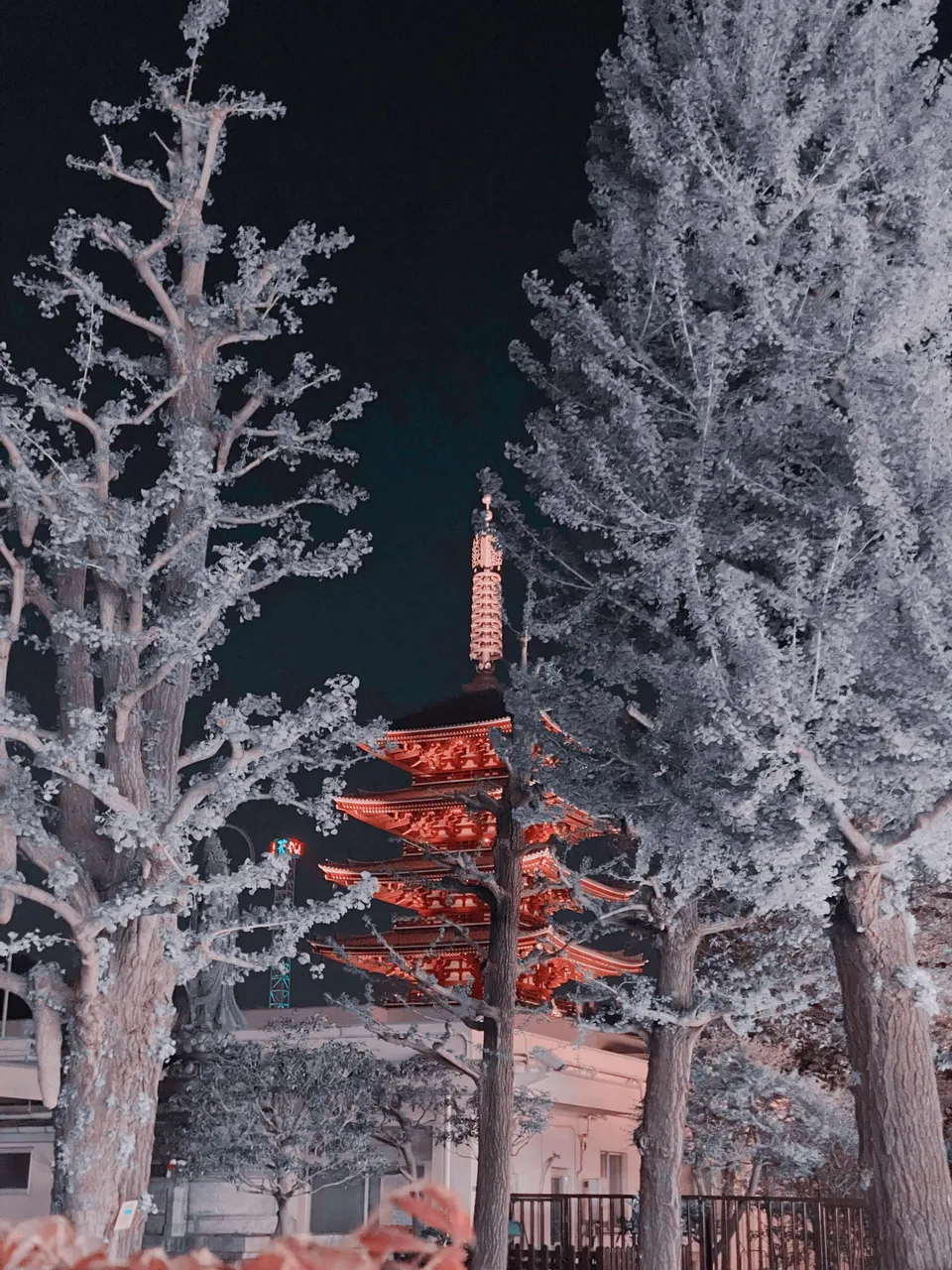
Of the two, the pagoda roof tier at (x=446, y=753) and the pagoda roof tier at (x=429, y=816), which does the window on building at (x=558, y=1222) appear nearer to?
the pagoda roof tier at (x=429, y=816)

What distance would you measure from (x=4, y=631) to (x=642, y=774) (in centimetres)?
519

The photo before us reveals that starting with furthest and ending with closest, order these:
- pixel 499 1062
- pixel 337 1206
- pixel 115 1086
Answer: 1. pixel 337 1206
2. pixel 499 1062
3. pixel 115 1086

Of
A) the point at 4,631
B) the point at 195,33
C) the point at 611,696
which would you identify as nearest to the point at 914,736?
the point at 611,696

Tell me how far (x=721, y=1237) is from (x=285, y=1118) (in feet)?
23.3

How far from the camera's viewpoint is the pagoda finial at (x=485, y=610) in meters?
31.8

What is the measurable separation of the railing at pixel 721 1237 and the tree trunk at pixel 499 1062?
1979 mm

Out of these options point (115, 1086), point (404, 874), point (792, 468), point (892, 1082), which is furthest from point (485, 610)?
point (892, 1082)

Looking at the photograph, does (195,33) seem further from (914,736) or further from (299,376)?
(914,736)

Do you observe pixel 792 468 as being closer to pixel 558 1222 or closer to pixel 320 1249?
pixel 320 1249

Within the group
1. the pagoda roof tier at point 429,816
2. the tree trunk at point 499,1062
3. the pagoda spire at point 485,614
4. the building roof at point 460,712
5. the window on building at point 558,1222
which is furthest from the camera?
the pagoda spire at point 485,614

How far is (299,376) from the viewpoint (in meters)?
11.3

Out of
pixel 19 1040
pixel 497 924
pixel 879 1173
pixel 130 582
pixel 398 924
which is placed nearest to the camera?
pixel 879 1173

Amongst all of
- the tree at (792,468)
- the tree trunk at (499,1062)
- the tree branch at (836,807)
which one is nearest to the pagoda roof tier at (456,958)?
the tree trunk at (499,1062)

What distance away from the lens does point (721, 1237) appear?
15.5 metres
